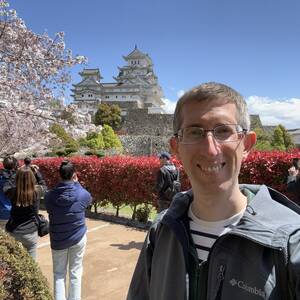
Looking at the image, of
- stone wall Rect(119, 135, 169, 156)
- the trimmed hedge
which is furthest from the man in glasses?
stone wall Rect(119, 135, 169, 156)

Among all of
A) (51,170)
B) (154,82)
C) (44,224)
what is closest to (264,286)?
(44,224)

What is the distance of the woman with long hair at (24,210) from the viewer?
4.33 m

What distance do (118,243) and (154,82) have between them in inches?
3054

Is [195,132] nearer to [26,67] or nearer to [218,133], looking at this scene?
[218,133]

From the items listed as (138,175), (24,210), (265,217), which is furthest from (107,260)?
(265,217)

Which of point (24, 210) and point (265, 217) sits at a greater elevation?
point (265, 217)

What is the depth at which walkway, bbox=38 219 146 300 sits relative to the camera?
506 centimetres

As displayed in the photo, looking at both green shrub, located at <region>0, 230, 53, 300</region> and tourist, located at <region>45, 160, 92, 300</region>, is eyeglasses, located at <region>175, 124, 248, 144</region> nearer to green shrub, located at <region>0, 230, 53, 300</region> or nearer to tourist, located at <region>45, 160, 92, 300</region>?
green shrub, located at <region>0, 230, 53, 300</region>

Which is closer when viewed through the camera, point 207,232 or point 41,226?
point 207,232

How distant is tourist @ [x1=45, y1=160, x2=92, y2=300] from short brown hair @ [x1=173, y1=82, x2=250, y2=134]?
2.89 metres

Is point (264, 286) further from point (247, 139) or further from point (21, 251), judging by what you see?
point (21, 251)

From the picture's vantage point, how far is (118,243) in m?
7.39

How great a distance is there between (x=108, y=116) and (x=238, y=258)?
5528 centimetres

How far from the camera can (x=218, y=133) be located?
4.80 ft
